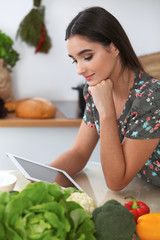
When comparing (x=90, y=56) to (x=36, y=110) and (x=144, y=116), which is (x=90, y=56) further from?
(x=36, y=110)

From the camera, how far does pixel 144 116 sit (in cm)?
129

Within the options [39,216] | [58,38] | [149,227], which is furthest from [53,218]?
[58,38]

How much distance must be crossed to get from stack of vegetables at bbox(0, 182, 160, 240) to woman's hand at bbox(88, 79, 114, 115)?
0.54 meters

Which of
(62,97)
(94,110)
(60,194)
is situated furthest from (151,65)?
(60,194)

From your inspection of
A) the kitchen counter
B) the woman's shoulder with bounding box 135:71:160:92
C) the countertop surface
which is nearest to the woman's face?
the woman's shoulder with bounding box 135:71:160:92

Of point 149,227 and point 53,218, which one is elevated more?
point 53,218

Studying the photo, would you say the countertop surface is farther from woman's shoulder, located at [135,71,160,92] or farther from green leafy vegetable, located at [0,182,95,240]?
green leafy vegetable, located at [0,182,95,240]

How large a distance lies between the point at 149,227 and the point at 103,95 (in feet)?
1.88

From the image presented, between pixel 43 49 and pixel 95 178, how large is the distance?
1.63 meters

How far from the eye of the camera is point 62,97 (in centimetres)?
292

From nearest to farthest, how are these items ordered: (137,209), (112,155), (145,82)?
(137,209) < (112,155) < (145,82)

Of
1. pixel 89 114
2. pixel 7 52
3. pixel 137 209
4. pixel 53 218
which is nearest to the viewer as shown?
pixel 53 218

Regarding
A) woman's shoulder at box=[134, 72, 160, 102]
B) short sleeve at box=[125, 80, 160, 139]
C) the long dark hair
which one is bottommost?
short sleeve at box=[125, 80, 160, 139]

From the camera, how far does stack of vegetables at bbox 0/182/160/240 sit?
658 millimetres
